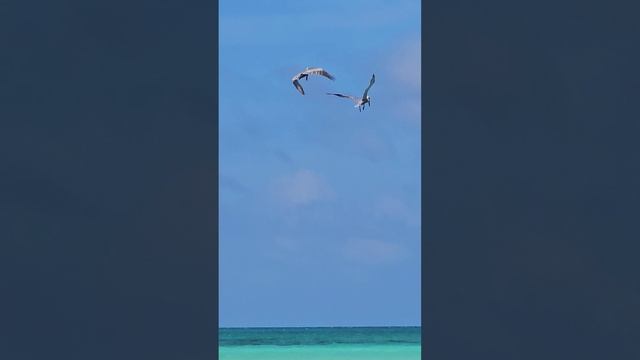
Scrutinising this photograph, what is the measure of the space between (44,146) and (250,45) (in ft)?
68.3

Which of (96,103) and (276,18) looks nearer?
(96,103)

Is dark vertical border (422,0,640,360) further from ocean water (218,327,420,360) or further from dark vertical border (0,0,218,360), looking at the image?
ocean water (218,327,420,360)

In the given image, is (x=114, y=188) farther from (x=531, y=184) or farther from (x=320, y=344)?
(x=320, y=344)

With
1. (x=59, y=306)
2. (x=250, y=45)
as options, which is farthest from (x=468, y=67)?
(x=250, y=45)

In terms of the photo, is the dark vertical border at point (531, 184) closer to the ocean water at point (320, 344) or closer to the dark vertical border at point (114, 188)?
the dark vertical border at point (114, 188)

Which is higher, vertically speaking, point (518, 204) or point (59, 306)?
point (518, 204)

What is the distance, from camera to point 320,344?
2008cm

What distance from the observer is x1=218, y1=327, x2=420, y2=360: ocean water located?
738 inches

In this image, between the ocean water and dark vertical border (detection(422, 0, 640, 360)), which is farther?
the ocean water

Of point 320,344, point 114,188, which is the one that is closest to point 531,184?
point 114,188

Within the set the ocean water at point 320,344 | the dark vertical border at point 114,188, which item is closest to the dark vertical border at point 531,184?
the dark vertical border at point 114,188

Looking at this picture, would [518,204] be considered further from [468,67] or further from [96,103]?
[96,103]

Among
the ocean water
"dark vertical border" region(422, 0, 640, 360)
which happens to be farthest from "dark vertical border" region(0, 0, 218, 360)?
the ocean water

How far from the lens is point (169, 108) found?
3.71 metres
